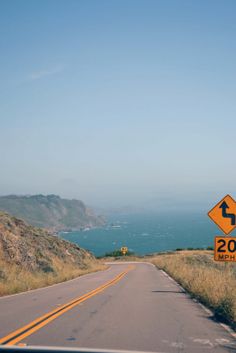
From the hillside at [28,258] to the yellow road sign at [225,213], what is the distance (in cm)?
861

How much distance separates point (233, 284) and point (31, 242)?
23725mm

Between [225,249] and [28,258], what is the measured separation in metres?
20.0

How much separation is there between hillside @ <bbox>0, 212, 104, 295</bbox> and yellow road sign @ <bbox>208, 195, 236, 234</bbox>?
861cm

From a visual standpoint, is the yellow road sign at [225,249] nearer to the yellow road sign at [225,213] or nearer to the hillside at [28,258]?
the yellow road sign at [225,213]

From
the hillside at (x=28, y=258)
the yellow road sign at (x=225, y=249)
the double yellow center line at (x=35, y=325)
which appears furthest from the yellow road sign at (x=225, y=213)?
the hillside at (x=28, y=258)

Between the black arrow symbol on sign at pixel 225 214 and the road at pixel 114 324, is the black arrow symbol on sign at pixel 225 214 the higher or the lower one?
the higher one

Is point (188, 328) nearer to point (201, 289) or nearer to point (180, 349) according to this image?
point (180, 349)

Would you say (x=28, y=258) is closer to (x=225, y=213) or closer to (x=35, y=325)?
(x=225, y=213)

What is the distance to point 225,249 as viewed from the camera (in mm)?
14555

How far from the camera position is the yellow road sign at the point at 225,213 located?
594 inches

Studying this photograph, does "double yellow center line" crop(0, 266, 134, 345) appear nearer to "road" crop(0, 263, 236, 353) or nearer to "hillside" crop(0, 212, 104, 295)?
"road" crop(0, 263, 236, 353)

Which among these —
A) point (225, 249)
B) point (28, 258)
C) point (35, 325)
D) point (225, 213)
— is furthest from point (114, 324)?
point (28, 258)

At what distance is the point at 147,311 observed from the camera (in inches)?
528

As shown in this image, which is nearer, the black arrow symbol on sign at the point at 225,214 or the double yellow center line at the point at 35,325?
the double yellow center line at the point at 35,325
